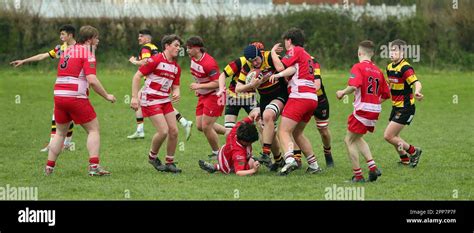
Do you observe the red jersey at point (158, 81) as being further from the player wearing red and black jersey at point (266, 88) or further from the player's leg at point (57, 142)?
the player's leg at point (57, 142)

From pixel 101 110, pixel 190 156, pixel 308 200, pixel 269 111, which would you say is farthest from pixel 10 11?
pixel 308 200

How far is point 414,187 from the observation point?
37.9 ft

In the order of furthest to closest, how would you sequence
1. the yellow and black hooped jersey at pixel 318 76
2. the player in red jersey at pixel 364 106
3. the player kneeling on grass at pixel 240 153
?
1. the yellow and black hooped jersey at pixel 318 76
2. the player kneeling on grass at pixel 240 153
3. the player in red jersey at pixel 364 106

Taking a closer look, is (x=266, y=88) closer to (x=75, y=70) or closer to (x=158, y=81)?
(x=158, y=81)

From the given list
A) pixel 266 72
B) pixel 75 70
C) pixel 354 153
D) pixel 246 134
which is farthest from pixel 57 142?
pixel 354 153

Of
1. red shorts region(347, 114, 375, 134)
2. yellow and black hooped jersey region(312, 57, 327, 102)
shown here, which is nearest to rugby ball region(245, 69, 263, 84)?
yellow and black hooped jersey region(312, 57, 327, 102)

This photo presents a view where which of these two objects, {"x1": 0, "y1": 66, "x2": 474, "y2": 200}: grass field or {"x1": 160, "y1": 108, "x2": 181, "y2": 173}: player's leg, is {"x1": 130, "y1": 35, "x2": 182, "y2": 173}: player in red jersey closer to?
{"x1": 160, "y1": 108, "x2": 181, "y2": 173}: player's leg

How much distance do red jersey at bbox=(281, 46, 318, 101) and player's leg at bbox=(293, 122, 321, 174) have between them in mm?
746

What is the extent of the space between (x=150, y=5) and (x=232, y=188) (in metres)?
27.6

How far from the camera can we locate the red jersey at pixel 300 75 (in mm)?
12391

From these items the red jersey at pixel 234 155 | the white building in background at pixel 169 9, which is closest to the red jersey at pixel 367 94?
the red jersey at pixel 234 155

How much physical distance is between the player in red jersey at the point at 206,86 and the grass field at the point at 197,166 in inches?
24.3

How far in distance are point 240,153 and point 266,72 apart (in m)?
1.23
